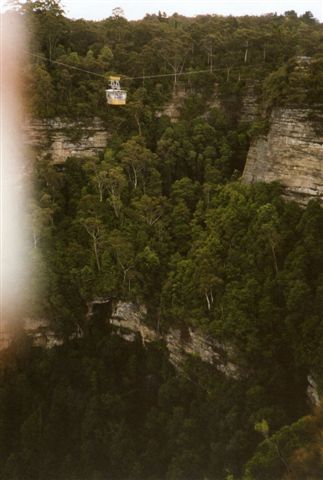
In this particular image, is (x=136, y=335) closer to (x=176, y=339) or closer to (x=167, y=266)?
(x=176, y=339)

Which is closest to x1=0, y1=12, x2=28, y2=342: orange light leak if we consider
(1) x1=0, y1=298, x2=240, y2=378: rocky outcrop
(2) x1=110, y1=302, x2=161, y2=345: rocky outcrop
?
(1) x1=0, y1=298, x2=240, y2=378: rocky outcrop

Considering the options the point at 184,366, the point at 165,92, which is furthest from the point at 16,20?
the point at 184,366

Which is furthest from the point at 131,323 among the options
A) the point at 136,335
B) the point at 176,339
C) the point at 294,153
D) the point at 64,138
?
the point at 64,138

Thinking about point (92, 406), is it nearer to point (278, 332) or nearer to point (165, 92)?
point (278, 332)

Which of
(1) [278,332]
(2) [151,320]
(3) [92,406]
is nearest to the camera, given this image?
(1) [278,332]

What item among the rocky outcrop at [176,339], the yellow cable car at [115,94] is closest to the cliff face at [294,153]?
the rocky outcrop at [176,339]

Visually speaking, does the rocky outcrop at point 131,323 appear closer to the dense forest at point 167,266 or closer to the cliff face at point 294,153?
the dense forest at point 167,266
